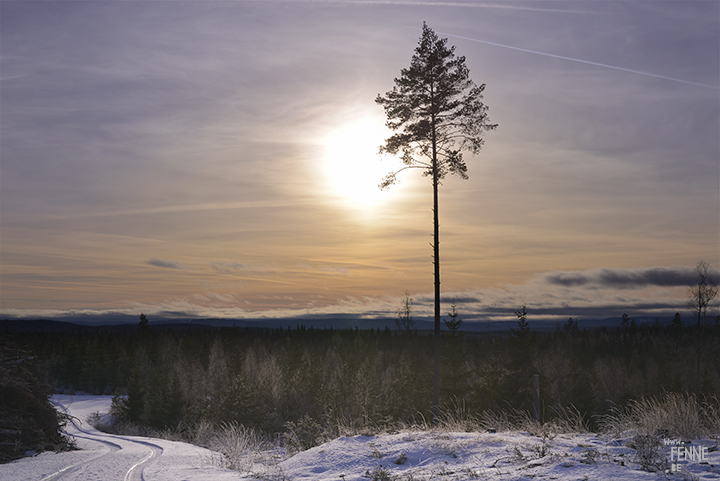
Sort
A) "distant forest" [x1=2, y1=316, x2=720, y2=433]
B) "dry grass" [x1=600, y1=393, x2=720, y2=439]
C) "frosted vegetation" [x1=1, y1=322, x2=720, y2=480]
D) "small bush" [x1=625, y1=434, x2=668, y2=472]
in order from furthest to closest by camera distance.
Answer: "distant forest" [x1=2, y1=316, x2=720, y2=433], "frosted vegetation" [x1=1, y1=322, x2=720, y2=480], "dry grass" [x1=600, y1=393, x2=720, y2=439], "small bush" [x1=625, y1=434, x2=668, y2=472]

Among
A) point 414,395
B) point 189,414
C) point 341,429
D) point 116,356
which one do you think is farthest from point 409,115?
point 116,356

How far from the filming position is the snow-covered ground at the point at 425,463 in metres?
7.63

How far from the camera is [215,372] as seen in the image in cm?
7925

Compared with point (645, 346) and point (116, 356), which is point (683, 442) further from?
point (645, 346)

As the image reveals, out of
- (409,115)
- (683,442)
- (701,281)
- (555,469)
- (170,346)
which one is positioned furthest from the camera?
(170,346)

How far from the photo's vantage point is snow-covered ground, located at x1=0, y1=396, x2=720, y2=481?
7.63 m

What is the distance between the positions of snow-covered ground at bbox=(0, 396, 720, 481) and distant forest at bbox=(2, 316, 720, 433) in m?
4.70

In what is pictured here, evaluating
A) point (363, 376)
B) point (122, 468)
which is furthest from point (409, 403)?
point (122, 468)

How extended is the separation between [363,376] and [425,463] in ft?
150

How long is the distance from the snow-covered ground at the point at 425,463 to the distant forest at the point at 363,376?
15.4 feet

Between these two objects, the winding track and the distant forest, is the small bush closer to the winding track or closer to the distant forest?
the distant forest

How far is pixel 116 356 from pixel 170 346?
13.2 metres

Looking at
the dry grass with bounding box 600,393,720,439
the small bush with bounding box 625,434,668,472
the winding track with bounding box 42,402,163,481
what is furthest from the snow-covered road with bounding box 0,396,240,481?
the dry grass with bounding box 600,393,720,439

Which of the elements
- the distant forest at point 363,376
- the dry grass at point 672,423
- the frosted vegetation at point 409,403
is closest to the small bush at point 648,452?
the frosted vegetation at point 409,403
